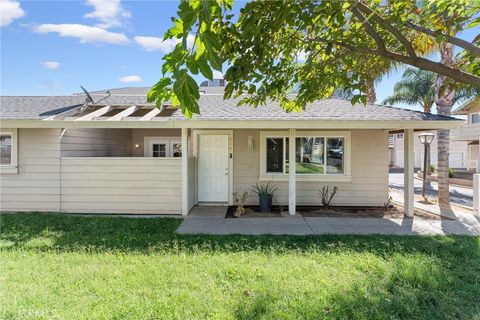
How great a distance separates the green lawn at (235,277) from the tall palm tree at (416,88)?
1883 centimetres

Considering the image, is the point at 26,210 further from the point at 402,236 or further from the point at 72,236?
the point at 402,236

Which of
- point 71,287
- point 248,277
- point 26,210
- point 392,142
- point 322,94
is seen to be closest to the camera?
point 71,287

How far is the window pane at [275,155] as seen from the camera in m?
9.31

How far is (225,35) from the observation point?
2770 millimetres

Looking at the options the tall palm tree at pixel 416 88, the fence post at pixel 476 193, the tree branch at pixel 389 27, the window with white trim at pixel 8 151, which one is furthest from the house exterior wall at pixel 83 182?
the tall palm tree at pixel 416 88

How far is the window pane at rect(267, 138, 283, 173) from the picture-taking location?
9312 millimetres

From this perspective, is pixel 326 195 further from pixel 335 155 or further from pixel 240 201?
pixel 240 201

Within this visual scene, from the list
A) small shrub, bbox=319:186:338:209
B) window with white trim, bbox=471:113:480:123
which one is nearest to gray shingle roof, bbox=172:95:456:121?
small shrub, bbox=319:186:338:209

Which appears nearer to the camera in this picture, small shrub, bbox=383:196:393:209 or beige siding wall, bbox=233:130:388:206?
small shrub, bbox=383:196:393:209

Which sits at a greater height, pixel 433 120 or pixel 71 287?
pixel 433 120

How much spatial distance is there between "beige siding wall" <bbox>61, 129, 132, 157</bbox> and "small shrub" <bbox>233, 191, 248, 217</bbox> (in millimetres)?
4718

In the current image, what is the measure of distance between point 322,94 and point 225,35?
220 cm

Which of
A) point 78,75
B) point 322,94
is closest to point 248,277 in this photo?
point 322,94

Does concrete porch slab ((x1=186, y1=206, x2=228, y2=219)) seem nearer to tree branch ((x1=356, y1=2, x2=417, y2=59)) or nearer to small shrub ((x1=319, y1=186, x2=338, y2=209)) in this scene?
small shrub ((x1=319, y1=186, x2=338, y2=209))
